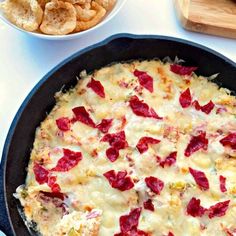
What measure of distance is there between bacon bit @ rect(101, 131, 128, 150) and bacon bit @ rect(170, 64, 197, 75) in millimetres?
307

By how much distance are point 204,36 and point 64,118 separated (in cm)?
62

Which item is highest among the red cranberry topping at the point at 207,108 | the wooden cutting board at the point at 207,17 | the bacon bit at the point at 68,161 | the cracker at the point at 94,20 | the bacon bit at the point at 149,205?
the cracker at the point at 94,20

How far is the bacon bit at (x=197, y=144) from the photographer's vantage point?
6.98 ft

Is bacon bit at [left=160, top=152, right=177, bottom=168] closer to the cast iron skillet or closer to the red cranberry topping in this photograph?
the red cranberry topping

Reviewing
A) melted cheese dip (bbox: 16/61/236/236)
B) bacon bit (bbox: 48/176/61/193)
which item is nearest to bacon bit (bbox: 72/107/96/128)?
melted cheese dip (bbox: 16/61/236/236)

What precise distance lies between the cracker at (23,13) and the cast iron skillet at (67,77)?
20 centimetres

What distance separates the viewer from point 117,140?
2109 millimetres

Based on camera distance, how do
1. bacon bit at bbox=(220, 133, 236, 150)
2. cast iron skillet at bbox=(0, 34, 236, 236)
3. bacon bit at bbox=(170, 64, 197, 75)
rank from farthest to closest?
bacon bit at bbox=(170, 64, 197, 75) → bacon bit at bbox=(220, 133, 236, 150) → cast iron skillet at bbox=(0, 34, 236, 236)

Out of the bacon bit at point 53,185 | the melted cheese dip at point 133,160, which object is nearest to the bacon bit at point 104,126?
the melted cheese dip at point 133,160

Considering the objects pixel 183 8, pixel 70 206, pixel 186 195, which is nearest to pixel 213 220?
pixel 186 195

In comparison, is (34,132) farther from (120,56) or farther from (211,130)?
(211,130)

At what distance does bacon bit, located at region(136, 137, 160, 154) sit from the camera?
2092 mm

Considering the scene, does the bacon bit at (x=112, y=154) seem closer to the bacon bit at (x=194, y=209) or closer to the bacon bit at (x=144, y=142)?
the bacon bit at (x=144, y=142)

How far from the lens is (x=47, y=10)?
7.16ft
